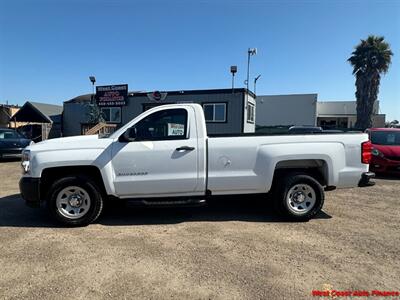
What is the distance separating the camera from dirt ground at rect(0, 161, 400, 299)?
9.89ft

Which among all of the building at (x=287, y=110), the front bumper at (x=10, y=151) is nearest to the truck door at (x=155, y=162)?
the front bumper at (x=10, y=151)

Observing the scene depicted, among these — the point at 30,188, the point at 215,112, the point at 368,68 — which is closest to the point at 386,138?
the point at 215,112

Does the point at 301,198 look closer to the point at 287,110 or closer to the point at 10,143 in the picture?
the point at 10,143

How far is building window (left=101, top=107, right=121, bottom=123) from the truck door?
57.5 feet

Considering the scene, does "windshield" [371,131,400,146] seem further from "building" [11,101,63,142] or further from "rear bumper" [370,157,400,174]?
"building" [11,101,63,142]

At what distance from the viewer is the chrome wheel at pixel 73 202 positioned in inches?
186

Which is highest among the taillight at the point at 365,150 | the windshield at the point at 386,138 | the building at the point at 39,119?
the building at the point at 39,119

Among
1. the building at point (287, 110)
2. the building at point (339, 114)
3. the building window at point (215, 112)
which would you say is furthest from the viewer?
the building at point (339, 114)

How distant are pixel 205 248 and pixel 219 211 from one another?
1.70 meters

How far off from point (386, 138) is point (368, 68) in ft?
80.7

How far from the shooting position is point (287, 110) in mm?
38219

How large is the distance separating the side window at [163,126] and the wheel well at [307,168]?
71.2 inches

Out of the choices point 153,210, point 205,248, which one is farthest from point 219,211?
point 205,248

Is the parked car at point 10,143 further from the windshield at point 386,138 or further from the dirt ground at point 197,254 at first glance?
the windshield at point 386,138
